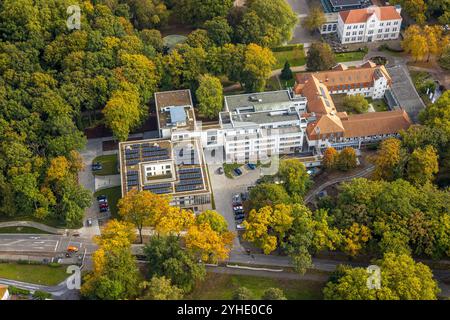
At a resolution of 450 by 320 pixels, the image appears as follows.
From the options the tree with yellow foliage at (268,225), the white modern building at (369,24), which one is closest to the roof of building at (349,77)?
the white modern building at (369,24)

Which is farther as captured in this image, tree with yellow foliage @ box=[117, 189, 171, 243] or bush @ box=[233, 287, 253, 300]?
tree with yellow foliage @ box=[117, 189, 171, 243]

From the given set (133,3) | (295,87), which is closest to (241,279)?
(295,87)

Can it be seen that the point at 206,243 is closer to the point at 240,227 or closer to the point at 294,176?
the point at 240,227

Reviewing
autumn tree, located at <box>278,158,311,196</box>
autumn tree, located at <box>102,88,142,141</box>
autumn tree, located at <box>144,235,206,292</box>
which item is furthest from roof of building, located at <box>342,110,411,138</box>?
autumn tree, located at <box>144,235,206,292</box>

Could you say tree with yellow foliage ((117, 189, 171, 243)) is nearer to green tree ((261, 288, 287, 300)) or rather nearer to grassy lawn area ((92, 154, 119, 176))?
grassy lawn area ((92, 154, 119, 176))

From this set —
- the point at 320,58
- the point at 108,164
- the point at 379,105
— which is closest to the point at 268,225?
the point at 108,164

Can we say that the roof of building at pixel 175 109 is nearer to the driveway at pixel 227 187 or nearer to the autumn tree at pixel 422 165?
the driveway at pixel 227 187
